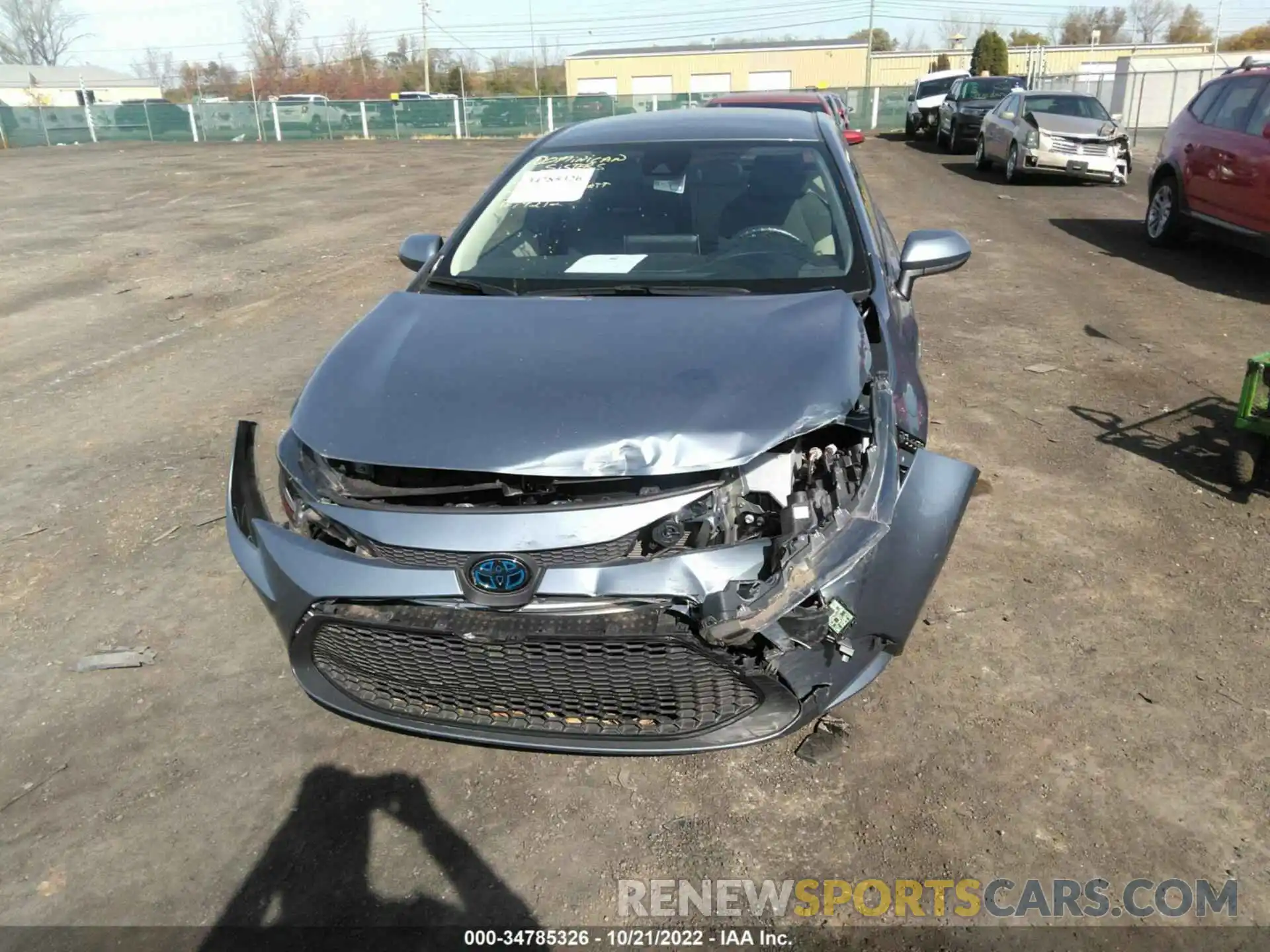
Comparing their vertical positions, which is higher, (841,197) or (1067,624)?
(841,197)

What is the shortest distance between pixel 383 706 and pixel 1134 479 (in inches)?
147

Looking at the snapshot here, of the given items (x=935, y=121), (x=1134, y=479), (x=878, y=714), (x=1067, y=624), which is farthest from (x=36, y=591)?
(x=935, y=121)

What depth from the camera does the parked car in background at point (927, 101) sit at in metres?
26.9

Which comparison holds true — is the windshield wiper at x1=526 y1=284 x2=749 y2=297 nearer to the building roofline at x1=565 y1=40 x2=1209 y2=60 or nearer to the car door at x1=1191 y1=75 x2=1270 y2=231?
the car door at x1=1191 y1=75 x2=1270 y2=231

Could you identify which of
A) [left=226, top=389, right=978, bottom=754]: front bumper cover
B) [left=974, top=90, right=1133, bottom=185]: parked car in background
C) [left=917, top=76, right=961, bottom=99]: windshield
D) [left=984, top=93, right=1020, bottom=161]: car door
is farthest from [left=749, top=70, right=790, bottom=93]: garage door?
[left=226, top=389, right=978, bottom=754]: front bumper cover

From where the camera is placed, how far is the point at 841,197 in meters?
3.83

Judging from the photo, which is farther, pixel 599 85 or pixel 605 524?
pixel 599 85

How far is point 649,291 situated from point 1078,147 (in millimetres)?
14196

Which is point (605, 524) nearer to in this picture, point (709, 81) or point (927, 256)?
point (927, 256)

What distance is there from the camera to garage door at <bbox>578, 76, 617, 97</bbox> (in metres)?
71.5

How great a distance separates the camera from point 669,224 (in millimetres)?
3816

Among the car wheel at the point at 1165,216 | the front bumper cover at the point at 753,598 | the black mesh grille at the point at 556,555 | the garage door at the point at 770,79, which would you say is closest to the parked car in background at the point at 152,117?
the car wheel at the point at 1165,216

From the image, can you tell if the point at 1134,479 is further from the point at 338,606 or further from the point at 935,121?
the point at 935,121

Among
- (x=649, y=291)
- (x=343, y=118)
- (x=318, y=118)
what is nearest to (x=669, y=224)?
(x=649, y=291)
